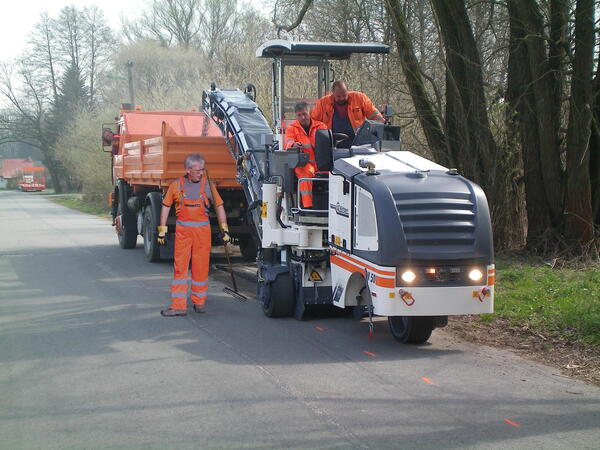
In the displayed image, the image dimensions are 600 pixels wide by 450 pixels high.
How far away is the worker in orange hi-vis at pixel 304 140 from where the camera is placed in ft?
28.8

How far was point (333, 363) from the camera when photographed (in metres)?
7.06

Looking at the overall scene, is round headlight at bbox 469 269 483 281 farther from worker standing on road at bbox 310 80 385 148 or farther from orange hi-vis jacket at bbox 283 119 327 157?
worker standing on road at bbox 310 80 385 148

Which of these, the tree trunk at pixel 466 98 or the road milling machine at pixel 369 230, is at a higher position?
the tree trunk at pixel 466 98

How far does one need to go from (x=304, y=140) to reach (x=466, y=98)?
15.5 feet

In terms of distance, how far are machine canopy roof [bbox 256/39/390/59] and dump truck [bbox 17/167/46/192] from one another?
7718 cm

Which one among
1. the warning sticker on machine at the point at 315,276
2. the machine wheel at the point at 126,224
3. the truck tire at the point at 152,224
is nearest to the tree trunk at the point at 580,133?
the warning sticker on machine at the point at 315,276

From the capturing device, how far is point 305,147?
29.5 feet

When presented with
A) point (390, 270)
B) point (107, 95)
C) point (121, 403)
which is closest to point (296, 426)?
point (121, 403)

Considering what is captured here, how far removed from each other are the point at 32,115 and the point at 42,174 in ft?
65.8

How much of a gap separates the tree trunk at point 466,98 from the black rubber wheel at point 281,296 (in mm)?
4831

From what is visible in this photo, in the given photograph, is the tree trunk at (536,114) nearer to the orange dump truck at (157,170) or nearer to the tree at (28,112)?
the orange dump truck at (157,170)

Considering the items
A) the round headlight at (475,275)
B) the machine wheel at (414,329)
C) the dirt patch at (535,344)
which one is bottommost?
the dirt patch at (535,344)

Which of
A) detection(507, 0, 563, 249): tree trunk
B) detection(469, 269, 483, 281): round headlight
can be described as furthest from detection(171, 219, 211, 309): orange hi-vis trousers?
detection(507, 0, 563, 249): tree trunk

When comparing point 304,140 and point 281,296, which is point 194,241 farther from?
point 304,140
